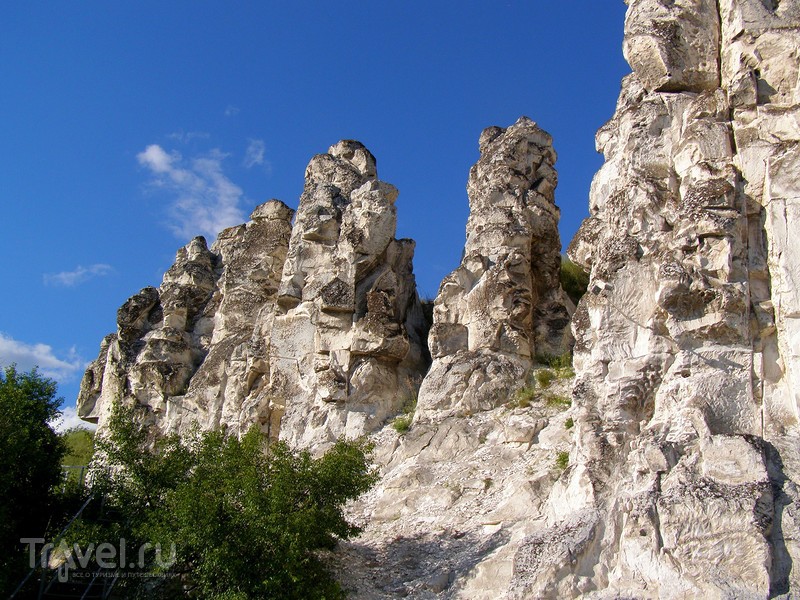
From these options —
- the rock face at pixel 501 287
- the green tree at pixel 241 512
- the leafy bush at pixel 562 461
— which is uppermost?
the rock face at pixel 501 287

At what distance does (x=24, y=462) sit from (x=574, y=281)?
43.5ft

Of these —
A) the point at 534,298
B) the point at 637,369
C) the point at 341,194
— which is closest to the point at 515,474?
the point at 637,369

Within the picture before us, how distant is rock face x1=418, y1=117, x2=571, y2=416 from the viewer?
721 inches

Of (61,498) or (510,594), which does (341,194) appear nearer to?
(61,498)

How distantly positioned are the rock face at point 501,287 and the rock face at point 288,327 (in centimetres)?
160

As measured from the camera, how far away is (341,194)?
24.1 m

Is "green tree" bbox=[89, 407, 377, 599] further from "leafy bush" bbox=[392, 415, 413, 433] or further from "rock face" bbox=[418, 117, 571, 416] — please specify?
"rock face" bbox=[418, 117, 571, 416]

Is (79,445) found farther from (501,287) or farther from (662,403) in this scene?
(662,403)

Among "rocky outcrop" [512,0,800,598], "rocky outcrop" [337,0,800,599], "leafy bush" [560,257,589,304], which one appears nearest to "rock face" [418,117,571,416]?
"rocky outcrop" [337,0,800,599]

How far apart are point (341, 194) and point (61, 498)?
10127 millimetres

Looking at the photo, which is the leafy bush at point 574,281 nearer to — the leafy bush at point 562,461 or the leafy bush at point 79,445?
the leafy bush at point 562,461

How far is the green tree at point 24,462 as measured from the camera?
16250mm

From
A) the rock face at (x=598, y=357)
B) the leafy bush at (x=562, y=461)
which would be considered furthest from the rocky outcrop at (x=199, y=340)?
the leafy bush at (x=562, y=461)

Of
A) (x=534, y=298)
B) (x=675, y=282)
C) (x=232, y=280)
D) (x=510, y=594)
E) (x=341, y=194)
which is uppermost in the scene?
(x=341, y=194)
